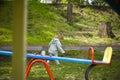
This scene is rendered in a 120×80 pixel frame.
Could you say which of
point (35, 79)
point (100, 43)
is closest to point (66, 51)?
point (100, 43)

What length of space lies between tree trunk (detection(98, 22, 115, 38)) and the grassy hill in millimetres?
152

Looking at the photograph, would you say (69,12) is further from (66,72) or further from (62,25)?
(66,72)

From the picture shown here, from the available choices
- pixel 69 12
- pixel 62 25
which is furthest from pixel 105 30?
pixel 69 12

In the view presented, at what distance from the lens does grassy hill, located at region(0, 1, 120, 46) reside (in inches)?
484

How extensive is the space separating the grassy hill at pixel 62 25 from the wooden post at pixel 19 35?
8.58 m

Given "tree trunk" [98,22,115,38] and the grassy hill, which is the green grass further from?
"tree trunk" [98,22,115,38]

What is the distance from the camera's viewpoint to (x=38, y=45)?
1179 cm

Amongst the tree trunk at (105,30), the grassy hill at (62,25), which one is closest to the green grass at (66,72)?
the grassy hill at (62,25)

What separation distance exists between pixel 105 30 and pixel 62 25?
6.14 ft

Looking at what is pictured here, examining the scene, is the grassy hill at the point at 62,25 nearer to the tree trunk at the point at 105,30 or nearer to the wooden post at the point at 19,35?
the tree trunk at the point at 105,30

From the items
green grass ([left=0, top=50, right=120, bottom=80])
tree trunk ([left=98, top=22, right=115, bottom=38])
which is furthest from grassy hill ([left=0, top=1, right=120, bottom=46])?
green grass ([left=0, top=50, right=120, bottom=80])

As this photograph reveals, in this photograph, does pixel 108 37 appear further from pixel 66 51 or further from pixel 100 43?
pixel 66 51

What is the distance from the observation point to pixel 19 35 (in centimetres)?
308

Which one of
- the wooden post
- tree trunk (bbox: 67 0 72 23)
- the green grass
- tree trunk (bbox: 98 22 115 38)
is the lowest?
the green grass
